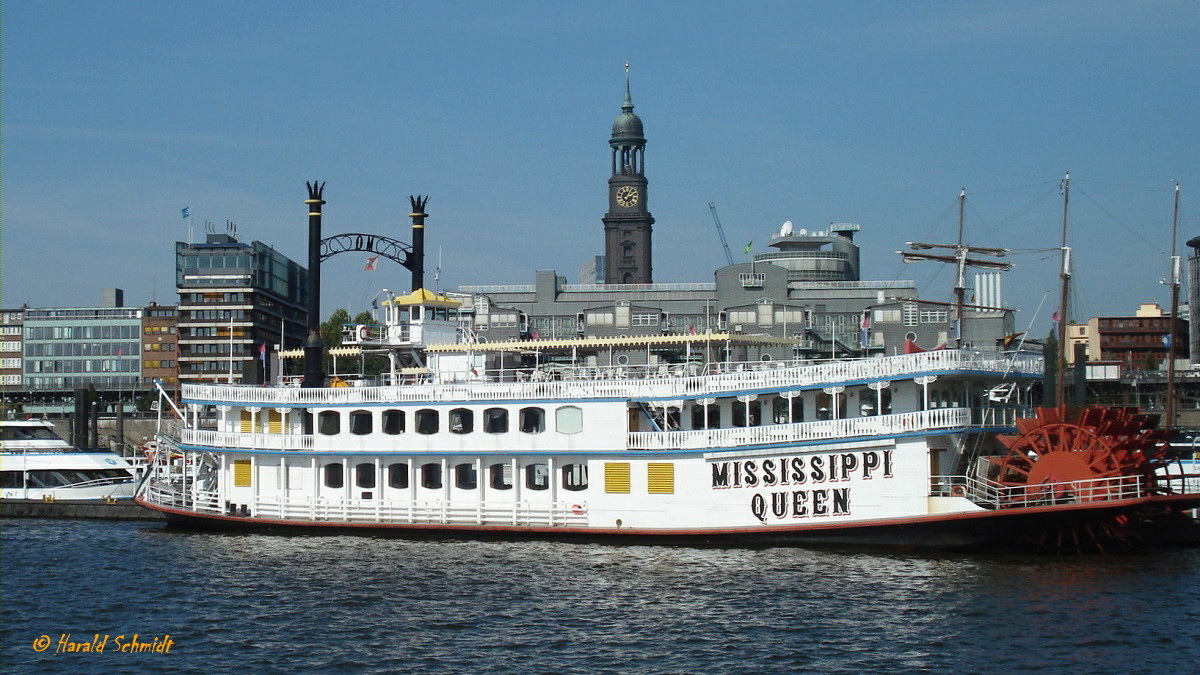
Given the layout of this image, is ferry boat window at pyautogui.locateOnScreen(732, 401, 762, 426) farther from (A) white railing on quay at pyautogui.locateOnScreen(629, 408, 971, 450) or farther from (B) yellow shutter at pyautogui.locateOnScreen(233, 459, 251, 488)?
(B) yellow shutter at pyautogui.locateOnScreen(233, 459, 251, 488)

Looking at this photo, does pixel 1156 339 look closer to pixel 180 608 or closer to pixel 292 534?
pixel 292 534

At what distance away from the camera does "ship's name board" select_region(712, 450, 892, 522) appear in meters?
32.5

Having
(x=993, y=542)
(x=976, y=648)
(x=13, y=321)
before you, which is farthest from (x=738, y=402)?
(x=13, y=321)

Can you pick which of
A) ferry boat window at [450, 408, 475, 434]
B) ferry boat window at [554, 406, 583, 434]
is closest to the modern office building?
ferry boat window at [450, 408, 475, 434]

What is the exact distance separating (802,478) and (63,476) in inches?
Result: 1189

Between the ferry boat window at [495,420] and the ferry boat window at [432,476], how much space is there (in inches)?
79.4

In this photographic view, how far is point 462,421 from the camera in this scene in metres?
37.5

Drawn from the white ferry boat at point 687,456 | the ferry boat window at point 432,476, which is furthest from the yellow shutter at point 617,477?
the ferry boat window at point 432,476

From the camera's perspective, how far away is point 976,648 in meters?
23.1

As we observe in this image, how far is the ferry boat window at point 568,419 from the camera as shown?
35.9 metres

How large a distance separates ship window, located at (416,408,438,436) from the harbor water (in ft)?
13.4

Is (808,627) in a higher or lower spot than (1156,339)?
lower

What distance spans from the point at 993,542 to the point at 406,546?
51.1ft

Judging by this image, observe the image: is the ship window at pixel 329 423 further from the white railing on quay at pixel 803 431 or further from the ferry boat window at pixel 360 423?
the white railing on quay at pixel 803 431
